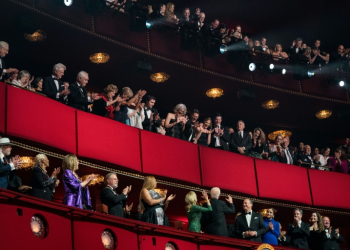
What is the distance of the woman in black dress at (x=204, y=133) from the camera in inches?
466

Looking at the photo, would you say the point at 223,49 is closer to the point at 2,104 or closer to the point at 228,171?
the point at 228,171

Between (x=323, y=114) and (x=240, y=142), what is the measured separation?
3689 millimetres

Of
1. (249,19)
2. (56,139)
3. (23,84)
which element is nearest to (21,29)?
(23,84)

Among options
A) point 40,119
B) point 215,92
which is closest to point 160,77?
point 215,92

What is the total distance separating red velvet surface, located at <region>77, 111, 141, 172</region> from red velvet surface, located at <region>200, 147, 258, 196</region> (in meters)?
1.63

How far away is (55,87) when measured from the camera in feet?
32.7

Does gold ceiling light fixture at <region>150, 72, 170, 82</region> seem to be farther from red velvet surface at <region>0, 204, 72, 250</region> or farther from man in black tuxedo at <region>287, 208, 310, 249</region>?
red velvet surface at <region>0, 204, 72, 250</region>

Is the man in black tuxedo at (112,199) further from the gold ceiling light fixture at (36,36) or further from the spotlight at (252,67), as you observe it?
the spotlight at (252,67)

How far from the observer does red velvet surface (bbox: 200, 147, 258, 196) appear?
38.7 ft

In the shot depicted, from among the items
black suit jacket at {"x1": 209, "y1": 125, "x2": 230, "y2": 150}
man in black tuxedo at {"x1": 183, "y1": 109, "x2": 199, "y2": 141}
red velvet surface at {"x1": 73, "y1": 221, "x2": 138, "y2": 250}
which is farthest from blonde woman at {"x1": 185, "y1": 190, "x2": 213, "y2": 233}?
black suit jacket at {"x1": 209, "y1": 125, "x2": 230, "y2": 150}

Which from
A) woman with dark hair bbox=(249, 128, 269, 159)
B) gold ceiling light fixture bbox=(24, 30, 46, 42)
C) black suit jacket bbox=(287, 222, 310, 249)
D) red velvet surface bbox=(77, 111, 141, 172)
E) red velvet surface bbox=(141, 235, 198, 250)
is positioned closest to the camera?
red velvet surface bbox=(141, 235, 198, 250)

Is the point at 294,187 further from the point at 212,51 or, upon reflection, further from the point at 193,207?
the point at 193,207

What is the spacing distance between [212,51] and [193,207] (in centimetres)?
481

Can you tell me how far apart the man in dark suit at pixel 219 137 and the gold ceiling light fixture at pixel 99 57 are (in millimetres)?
2360
